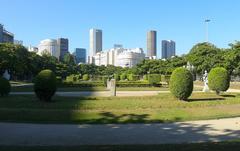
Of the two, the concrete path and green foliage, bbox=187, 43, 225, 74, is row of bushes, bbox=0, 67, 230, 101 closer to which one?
the concrete path

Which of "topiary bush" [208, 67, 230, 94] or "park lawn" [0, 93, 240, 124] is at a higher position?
"topiary bush" [208, 67, 230, 94]

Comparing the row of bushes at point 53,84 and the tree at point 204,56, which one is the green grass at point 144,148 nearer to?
the row of bushes at point 53,84

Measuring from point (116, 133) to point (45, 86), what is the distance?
379 inches

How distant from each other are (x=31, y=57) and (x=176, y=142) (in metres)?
82.4

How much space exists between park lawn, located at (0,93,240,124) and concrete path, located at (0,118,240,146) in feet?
4.31

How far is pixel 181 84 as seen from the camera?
928 inches

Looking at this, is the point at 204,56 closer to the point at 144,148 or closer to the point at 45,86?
the point at 45,86

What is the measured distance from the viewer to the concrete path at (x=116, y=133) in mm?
11953

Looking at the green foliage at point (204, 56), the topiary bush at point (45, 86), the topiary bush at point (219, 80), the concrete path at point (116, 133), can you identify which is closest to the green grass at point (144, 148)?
the concrete path at point (116, 133)

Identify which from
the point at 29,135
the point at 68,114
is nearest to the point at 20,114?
the point at 68,114

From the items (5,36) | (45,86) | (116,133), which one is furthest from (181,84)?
(5,36)

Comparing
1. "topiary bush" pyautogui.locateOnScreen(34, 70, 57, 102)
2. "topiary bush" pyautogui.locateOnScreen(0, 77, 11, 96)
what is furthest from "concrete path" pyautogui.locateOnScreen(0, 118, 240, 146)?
"topiary bush" pyautogui.locateOnScreen(0, 77, 11, 96)

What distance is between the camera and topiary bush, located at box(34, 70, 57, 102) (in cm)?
2233

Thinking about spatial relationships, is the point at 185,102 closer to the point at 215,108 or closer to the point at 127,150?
the point at 215,108
